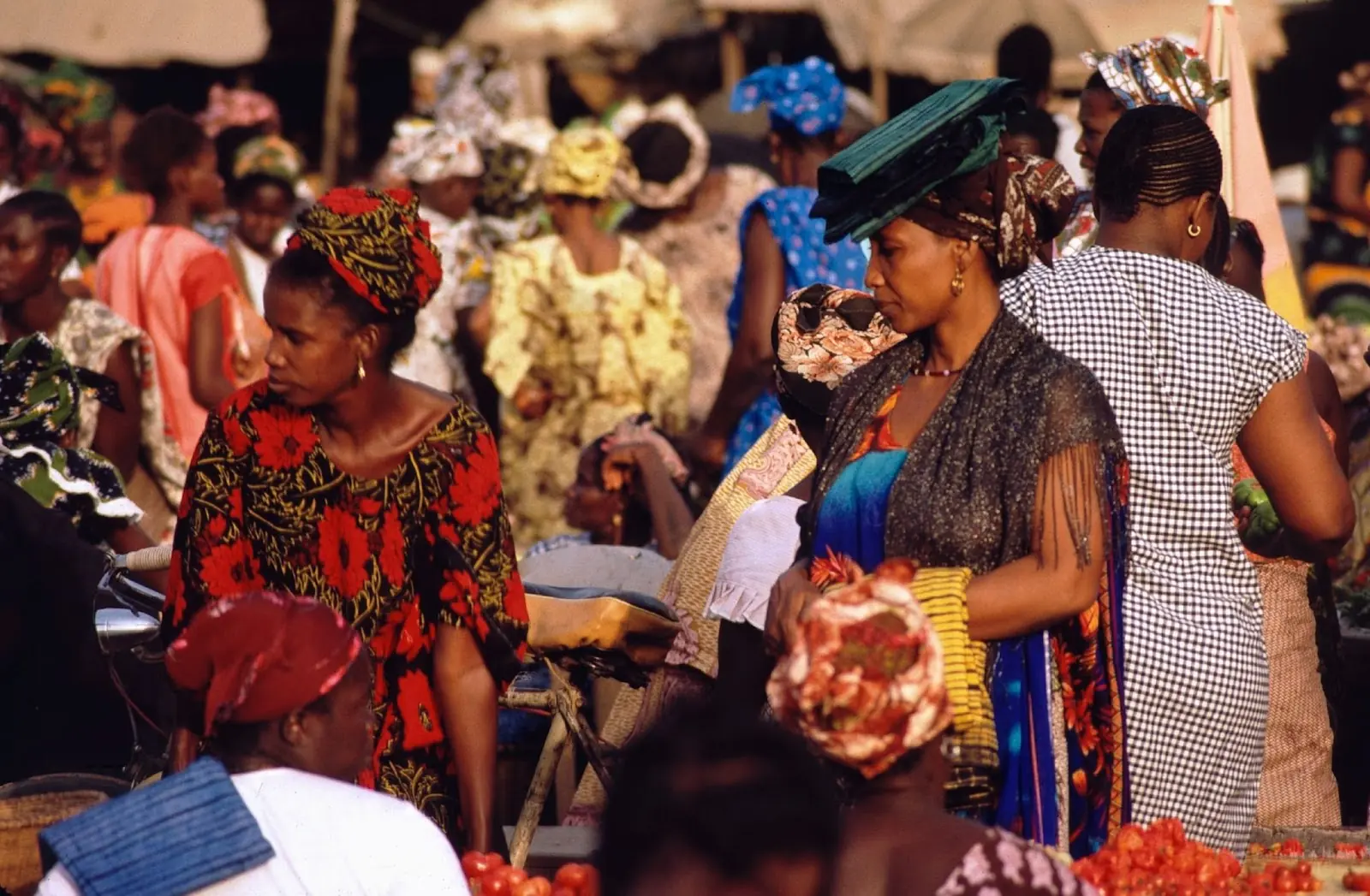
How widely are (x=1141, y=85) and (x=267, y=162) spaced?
533 cm

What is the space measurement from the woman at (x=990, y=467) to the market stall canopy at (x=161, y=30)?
1162 centimetres

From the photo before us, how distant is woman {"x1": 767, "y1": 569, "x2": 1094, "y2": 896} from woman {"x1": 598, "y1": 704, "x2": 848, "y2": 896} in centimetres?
47

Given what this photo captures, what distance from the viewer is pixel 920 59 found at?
547 inches

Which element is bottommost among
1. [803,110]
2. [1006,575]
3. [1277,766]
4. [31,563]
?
[1277,766]

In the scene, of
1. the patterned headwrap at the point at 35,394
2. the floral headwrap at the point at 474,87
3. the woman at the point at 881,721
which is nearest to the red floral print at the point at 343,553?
the woman at the point at 881,721

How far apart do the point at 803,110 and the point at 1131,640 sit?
458cm

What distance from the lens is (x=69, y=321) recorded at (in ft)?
25.1

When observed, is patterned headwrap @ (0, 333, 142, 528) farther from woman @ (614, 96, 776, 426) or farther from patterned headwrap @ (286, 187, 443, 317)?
woman @ (614, 96, 776, 426)

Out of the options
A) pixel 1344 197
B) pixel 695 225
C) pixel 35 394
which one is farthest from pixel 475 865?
pixel 1344 197

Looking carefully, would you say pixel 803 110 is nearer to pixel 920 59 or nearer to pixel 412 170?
pixel 412 170

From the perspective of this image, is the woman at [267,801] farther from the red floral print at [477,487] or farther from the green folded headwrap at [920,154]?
the green folded headwrap at [920,154]

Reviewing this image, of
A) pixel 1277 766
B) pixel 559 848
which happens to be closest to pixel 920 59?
pixel 1277 766

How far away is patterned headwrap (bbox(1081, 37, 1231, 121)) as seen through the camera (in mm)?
6055

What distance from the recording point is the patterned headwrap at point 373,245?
4074 mm
